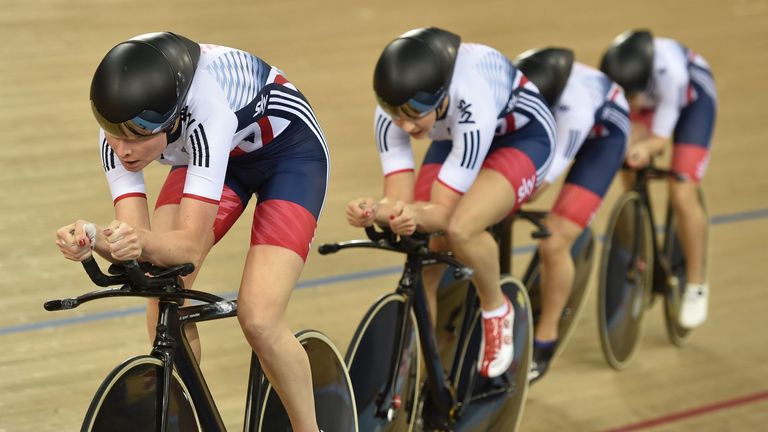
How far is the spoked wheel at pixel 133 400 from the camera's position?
2389mm

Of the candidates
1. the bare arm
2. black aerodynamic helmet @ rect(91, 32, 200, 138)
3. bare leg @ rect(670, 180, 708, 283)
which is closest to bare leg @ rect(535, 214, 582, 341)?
bare leg @ rect(670, 180, 708, 283)

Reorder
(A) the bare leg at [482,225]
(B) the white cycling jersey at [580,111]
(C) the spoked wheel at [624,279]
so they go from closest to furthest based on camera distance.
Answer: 1. (A) the bare leg at [482,225]
2. (B) the white cycling jersey at [580,111]
3. (C) the spoked wheel at [624,279]

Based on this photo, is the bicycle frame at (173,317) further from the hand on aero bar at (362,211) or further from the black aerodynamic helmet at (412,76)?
the black aerodynamic helmet at (412,76)

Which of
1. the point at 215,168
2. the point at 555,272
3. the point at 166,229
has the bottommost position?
the point at 555,272

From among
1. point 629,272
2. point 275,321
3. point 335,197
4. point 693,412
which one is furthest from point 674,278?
point 275,321

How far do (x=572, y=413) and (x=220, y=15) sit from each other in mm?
4516

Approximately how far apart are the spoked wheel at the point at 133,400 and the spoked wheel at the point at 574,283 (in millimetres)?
2067

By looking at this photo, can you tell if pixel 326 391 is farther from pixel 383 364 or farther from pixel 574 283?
pixel 574 283

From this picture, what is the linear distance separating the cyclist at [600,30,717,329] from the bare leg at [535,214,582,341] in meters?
0.49

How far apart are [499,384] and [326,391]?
854 millimetres

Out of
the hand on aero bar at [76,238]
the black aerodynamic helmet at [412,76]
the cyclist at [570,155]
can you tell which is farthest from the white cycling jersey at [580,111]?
the hand on aero bar at [76,238]

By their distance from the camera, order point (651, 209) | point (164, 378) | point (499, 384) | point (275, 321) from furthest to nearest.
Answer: point (651, 209) < point (499, 384) < point (275, 321) < point (164, 378)

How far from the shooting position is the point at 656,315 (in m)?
5.26

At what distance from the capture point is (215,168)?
2.51 meters
